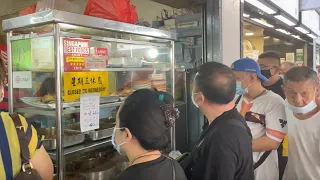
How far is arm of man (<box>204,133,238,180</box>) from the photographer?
4.81 ft

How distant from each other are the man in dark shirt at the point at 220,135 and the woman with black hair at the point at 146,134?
0.29 meters

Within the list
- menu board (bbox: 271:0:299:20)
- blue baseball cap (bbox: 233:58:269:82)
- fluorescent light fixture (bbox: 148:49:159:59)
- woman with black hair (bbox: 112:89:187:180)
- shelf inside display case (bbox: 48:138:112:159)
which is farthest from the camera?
menu board (bbox: 271:0:299:20)

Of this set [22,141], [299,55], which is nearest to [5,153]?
[22,141]

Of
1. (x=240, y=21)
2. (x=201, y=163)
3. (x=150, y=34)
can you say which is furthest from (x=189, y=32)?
(x=201, y=163)

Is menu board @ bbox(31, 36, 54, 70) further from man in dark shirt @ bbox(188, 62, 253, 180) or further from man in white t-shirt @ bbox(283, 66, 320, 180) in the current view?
man in white t-shirt @ bbox(283, 66, 320, 180)

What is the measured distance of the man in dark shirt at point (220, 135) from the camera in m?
1.49

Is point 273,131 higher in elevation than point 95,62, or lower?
lower

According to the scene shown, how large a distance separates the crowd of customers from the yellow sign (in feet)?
1.58

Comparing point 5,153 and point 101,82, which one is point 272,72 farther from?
point 5,153

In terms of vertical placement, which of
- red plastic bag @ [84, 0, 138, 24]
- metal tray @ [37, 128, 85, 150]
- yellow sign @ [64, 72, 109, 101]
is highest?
red plastic bag @ [84, 0, 138, 24]

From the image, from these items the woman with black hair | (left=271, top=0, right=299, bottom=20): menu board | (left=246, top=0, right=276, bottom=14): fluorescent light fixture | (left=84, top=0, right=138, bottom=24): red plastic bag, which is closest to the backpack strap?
the woman with black hair

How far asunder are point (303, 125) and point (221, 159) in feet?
3.53

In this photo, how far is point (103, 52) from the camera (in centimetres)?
238

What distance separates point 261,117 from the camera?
224 cm
